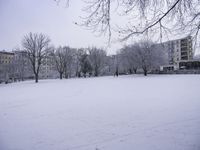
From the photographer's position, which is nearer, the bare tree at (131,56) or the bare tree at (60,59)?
the bare tree at (131,56)

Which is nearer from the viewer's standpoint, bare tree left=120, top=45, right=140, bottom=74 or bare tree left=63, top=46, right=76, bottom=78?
bare tree left=120, top=45, right=140, bottom=74

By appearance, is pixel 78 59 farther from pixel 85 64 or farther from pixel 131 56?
pixel 131 56

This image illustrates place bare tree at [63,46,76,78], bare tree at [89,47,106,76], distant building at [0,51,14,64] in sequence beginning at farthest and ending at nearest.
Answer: bare tree at [89,47,106,76], bare tree at [63,46,76,78], distant building at [0,51,14,64]

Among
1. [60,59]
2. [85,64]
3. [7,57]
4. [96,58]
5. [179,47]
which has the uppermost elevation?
[96,58]

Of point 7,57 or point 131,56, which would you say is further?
point 7,57

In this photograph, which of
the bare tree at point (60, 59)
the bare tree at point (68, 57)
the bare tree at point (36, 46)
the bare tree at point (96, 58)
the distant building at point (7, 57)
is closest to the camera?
the bare tree at point (36, 46)

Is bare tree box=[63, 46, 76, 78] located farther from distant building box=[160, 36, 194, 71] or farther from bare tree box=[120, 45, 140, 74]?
distant building box=[160, 36, 194, 71]

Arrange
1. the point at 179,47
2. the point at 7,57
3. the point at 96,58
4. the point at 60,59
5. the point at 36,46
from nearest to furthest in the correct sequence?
the point at 179,47 → the point at 36,46 → the point at 7,57 → the point at 60,59 → the point at 96,58

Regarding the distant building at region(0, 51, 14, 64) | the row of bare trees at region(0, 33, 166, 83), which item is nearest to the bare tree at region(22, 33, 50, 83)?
the row of bare trees at region(0, 33, 166, 83)

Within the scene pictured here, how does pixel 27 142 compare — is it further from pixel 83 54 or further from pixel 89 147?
pixel 83 54

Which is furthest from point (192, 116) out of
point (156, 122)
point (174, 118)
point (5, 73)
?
point (5, 73)

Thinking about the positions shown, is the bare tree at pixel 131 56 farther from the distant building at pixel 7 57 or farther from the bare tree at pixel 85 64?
the distant building at pixel 7 57

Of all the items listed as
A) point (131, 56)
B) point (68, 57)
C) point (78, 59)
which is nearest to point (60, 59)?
point (68, 57)

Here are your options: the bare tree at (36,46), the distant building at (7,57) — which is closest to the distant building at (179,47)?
the bare tree at (36,46)
